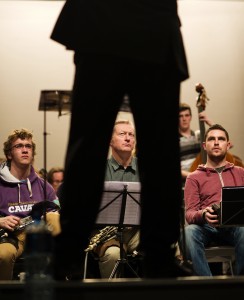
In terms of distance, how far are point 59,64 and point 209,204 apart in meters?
2.88

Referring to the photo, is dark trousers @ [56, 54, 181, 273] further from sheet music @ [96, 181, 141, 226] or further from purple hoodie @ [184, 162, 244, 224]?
purple hoodie @ [184, 162, 244, 224]

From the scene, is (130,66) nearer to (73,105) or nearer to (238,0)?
(73,105)

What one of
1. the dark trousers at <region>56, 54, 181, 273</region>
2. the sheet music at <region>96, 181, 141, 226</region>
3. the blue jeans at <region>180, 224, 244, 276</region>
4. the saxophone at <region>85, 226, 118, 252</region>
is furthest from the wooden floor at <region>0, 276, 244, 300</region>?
the saxophone at <region>85, 226, 118, 252</region>

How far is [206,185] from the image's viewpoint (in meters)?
3.95

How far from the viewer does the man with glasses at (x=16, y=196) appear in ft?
11.5

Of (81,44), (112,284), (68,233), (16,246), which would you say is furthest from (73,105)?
(16,246)

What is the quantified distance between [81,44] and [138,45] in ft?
0.61

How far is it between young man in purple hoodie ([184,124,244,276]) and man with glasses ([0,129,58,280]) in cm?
86

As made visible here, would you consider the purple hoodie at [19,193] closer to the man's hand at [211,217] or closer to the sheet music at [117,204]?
the sheet music at [117,204]

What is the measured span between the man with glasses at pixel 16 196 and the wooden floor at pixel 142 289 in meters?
1.87

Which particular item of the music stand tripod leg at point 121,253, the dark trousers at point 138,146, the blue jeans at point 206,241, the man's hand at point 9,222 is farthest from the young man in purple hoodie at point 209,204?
the dark trousers at point 138,146

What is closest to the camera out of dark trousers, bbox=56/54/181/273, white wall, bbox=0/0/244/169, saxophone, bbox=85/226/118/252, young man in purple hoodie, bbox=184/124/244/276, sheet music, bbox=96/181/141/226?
dark trousers, bbox=56/54/181/273

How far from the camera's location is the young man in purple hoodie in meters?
3.61

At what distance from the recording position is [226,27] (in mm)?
6195
